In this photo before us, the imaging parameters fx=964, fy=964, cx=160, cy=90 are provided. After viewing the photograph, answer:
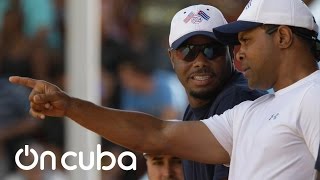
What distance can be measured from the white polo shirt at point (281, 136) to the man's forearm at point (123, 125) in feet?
1.33

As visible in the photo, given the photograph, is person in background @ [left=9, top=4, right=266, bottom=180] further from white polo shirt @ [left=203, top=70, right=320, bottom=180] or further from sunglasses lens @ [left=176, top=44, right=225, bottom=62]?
white polo shirt @ [left=203, top=70, right=320, bottom=180]

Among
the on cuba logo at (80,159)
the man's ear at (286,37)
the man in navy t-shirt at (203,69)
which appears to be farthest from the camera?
the on cuba logo at (80,159)

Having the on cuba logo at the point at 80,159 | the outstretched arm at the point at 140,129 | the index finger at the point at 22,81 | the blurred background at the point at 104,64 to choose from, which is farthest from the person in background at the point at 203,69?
the blurred background at the point at 104,64

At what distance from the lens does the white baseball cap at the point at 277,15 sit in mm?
3404

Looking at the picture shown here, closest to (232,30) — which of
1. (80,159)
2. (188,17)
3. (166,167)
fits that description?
(188,17)

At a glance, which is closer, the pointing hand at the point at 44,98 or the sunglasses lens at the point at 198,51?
the pointing hand at the point at 44,98

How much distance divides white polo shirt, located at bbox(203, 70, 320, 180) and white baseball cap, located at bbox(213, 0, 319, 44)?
7.7 inches

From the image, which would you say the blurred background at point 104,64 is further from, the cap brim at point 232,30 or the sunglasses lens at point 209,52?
the cap brim at point 232,30

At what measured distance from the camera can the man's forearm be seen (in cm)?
369

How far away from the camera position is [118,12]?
6668 mm

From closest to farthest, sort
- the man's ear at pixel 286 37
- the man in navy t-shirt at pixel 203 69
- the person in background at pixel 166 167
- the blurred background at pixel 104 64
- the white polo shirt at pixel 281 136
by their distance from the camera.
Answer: the white polo shirt at pixel 281 136 < the man's ear at pixel 286 37 < the man in navy t-shirt at pixel 203 69 < the person in background at pixel 166 167 < the blurred background at pixel 104 64

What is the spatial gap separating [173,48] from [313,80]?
1.03m

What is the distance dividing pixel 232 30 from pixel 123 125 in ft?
1.90

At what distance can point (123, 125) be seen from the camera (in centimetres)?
376
